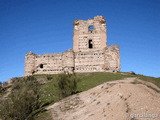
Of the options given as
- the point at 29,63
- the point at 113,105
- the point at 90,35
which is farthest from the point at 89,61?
the point at 113,105

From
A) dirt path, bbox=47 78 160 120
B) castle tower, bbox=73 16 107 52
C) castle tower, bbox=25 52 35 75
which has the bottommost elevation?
dirt path, bbox=47 78 160 120

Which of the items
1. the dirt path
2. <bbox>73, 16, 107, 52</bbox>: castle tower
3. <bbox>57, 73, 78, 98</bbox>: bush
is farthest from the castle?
the dirt path

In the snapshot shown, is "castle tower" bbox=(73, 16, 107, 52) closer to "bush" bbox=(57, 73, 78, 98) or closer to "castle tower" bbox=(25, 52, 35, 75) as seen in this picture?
"castle tower" bbox=(25, 52, 35, 75)

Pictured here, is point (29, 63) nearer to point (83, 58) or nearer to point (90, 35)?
point (83, 58)

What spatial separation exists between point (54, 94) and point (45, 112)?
5390 mm

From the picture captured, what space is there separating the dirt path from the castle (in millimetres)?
14166

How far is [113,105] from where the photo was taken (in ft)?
33.0

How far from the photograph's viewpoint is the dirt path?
8.61 metres

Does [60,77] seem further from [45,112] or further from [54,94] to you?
[45,112]

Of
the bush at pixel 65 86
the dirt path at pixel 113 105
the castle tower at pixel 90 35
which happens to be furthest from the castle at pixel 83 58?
the dirt path at pixel 113 105

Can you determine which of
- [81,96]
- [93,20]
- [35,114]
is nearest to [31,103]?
[35,114]

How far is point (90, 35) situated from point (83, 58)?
5601mm

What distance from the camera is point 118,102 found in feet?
33.6

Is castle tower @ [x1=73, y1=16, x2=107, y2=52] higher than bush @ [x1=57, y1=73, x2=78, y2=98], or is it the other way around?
castle tower @ [x1=73, y1=16, x2=107, y2=52]
